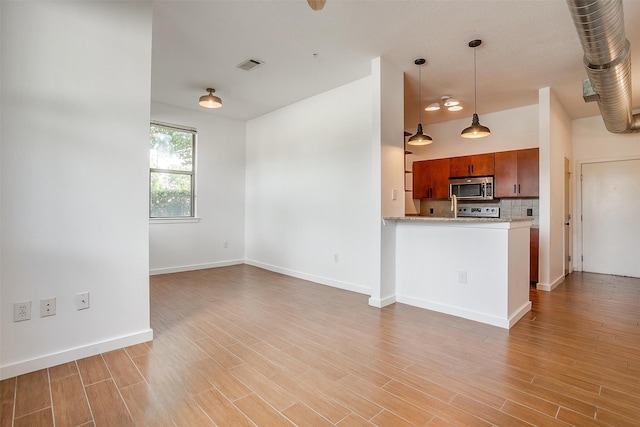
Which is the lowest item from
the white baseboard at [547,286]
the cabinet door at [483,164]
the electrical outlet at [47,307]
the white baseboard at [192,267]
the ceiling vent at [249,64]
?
the white baseboard at [547,286]

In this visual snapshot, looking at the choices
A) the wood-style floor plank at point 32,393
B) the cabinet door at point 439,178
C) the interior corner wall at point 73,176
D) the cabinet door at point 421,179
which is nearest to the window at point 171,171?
the interior corner wall at point 73,176

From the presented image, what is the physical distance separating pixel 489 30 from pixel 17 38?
12.2ft

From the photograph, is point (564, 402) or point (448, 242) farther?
point (448, 242)

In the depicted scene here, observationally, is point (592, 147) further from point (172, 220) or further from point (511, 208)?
point (172, 220)

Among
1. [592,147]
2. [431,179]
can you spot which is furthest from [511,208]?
[592,147]

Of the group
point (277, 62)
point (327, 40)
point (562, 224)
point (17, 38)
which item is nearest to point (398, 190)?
point (327, 40)

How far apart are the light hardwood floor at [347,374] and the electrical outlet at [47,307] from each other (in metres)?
0.38

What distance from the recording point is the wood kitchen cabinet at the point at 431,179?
5957 mm

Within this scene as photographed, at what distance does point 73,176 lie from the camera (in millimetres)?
2277

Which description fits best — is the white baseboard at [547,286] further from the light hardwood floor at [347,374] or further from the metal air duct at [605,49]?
the metal air duct at [605,49]

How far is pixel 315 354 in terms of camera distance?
2.43 metres

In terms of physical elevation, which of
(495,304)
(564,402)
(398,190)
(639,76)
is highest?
(639,76)

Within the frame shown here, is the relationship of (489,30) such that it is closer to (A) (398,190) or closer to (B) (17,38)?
(A) (398,190)

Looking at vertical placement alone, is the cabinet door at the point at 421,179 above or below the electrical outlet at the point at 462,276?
above
